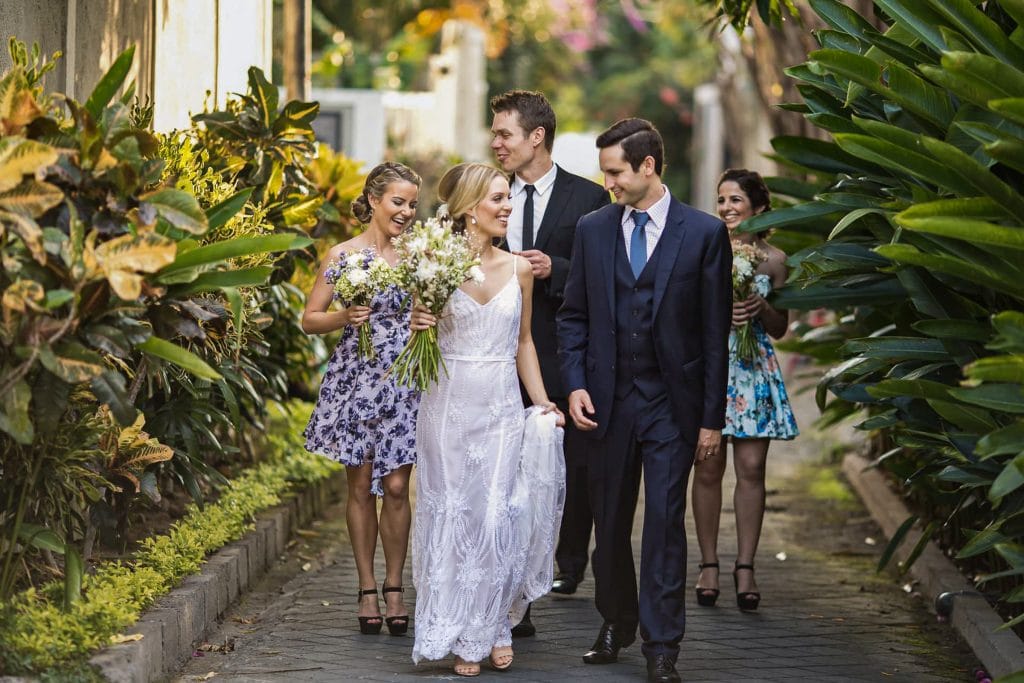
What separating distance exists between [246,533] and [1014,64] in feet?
13.6

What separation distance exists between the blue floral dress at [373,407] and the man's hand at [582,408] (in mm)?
954

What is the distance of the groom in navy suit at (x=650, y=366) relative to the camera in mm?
5688

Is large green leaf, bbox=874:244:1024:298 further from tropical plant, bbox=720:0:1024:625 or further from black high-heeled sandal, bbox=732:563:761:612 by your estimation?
black high-heeled sandal, bbox=732:563:761:612

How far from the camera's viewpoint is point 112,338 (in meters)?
4.70

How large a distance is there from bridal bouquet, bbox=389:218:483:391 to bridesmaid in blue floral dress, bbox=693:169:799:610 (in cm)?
184

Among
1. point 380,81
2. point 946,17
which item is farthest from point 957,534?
point 380,81

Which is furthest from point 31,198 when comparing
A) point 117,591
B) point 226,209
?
point 117,591

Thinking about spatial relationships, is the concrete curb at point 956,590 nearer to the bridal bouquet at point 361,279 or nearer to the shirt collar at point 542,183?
the shirt collar at point 542,183

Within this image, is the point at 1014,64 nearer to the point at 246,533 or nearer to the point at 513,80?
the point at 246,533

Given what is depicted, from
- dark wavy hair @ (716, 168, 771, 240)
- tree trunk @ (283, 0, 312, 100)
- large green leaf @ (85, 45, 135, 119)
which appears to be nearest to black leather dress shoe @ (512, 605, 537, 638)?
dark wavy hair @ (716, 168, 771, 240)

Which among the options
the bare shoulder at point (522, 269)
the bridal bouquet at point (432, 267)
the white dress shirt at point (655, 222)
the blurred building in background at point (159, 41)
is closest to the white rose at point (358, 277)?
the bridal bouquet at point (432, 267)

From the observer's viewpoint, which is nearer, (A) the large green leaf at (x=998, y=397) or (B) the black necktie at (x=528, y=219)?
(A) the large green leaf at (x=998, y=397)

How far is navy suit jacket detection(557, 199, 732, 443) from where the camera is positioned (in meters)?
5.73

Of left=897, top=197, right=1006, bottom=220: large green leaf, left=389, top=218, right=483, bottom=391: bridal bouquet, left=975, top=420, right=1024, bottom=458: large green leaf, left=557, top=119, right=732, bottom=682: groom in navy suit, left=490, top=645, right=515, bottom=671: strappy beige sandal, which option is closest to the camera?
left=975, top=420, right=1024, bottom=458: large green leaf
